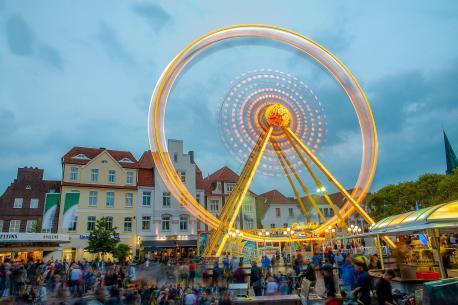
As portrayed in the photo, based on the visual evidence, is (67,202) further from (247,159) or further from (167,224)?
(247,159)

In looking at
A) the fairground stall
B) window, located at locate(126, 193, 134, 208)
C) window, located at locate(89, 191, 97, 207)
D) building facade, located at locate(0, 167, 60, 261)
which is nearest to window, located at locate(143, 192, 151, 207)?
window, located at locate(126, 193, 134, 208)

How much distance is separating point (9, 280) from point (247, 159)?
16.3 metres

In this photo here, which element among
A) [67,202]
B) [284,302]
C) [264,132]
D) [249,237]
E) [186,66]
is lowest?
[284,302]

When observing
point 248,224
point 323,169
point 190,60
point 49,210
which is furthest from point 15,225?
point 323,169

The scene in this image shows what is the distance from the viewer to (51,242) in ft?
98.8

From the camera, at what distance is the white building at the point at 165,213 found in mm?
39906

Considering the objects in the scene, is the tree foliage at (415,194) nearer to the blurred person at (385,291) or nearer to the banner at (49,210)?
the banner at (49,210)

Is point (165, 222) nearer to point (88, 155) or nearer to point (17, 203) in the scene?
point (88, 155)

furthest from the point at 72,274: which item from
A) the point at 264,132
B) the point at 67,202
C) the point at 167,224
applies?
the point at 167,224

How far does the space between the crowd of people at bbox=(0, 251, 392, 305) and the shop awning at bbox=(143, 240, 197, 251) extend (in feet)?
54.6

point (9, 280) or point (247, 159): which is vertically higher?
point (247, 159)

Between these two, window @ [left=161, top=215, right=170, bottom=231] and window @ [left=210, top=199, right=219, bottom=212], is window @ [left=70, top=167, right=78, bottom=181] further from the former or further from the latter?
window @ [left=210, top=199, right=219, bottom=212]

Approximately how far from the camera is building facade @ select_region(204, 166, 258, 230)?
48.2 meters

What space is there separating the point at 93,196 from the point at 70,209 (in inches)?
150
